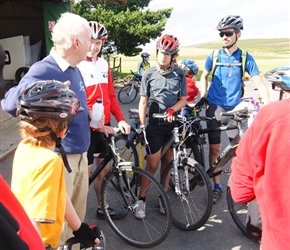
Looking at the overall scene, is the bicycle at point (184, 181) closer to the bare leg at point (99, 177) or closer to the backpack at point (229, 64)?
the bare leg at point (99, 177)

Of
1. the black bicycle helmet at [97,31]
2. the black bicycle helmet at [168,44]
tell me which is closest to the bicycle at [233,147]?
the black bicycle helmet at [168,44]

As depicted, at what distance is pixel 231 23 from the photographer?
12.6ft

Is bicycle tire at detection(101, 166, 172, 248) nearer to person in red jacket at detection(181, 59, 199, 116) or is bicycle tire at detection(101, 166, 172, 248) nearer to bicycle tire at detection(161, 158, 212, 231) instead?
bicycle tire at detection(161, 158, 212, 231)

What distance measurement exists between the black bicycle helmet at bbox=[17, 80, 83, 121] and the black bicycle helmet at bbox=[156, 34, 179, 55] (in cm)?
175

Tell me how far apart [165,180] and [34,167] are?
2.30m

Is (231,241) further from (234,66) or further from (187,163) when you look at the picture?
(234,66)

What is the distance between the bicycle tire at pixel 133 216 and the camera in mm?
Answer: 3064

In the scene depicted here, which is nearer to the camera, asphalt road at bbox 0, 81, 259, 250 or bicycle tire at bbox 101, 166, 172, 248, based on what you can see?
bicycle tire at bbox 101, 166, 172, 248

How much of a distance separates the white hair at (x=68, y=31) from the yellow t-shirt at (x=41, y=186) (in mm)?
882

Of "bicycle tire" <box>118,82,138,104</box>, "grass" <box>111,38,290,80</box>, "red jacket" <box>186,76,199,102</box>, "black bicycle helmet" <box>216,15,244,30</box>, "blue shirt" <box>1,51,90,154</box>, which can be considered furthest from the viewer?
"grass" <box>111,38,290,80</box>

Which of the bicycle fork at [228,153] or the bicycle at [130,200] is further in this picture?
the bicycle fork at [228,153]

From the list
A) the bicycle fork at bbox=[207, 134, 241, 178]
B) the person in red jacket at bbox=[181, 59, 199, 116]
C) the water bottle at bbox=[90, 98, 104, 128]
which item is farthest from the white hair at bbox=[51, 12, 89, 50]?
the person in red jacket at bbox=[181, 59, 199, 116]

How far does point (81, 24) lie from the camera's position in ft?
7.28

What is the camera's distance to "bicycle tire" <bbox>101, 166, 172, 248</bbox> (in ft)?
10.1
